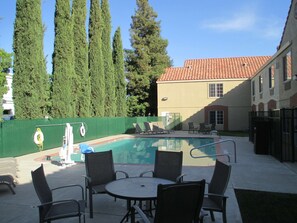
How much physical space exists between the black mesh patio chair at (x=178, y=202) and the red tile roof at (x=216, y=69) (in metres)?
27.0

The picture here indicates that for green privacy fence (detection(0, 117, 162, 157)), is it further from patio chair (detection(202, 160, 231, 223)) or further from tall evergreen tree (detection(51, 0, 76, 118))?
patio chair (detection(202, 160, 231, 223))

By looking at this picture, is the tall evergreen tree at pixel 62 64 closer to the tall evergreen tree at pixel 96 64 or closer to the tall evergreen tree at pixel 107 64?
the tall evergreen tree at pixel 96 64

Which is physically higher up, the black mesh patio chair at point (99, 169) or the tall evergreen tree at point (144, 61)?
the tall evergreen tree at point (144, 61)

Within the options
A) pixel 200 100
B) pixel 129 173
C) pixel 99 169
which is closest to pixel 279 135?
pixel 129 173

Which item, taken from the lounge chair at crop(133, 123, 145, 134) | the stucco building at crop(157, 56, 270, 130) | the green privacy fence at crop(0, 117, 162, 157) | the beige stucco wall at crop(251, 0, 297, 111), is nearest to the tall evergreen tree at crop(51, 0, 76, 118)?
the green privacy fence at crop(0, 117, 162, 157)

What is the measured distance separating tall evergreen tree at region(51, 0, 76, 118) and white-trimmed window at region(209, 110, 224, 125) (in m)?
15.5

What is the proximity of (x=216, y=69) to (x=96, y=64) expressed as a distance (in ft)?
45.8

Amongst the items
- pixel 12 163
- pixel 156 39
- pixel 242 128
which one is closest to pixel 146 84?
pixel 156 39

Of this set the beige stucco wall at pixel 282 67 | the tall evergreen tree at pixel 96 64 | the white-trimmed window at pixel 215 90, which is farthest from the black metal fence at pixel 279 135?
the white-trimmed window at pixel 215 90

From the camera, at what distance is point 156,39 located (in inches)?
1416

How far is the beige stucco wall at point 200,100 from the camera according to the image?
28.4m

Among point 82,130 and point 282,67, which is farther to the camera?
point 82,130

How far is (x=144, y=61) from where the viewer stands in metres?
34.3

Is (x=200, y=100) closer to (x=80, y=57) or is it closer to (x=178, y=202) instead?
(x=80, y=57)
